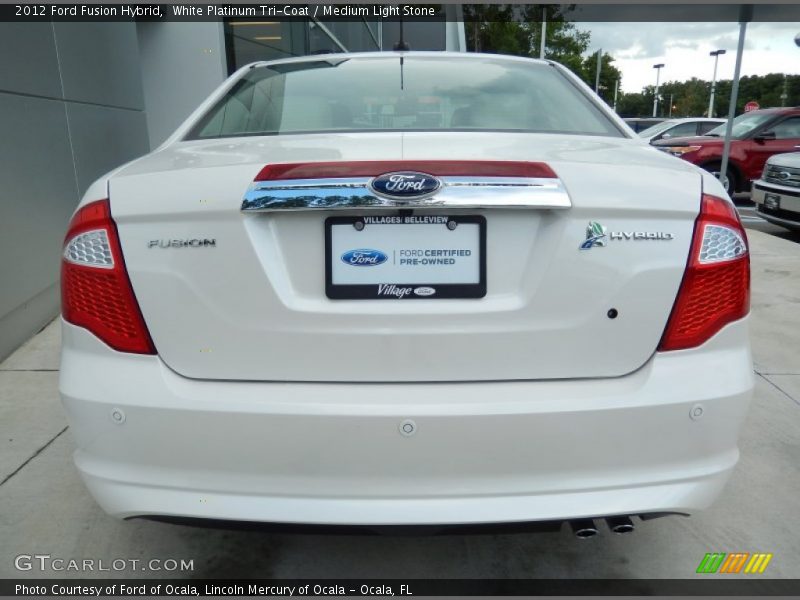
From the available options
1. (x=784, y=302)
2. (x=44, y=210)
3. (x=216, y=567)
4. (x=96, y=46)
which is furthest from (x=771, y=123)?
(x=216, y=567)

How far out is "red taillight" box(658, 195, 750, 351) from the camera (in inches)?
60.7

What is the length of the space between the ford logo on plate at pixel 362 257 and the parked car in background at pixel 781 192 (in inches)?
311

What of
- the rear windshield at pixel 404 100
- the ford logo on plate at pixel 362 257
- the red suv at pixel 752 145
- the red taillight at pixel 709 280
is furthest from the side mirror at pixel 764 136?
the ford logo on plate at pixel 362 257

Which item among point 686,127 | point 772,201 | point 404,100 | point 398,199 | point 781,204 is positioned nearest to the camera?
point 398,199

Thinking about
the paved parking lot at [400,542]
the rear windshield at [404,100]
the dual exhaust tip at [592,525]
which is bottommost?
the paved parking lot at [400,542]

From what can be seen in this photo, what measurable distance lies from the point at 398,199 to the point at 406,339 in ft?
1.07

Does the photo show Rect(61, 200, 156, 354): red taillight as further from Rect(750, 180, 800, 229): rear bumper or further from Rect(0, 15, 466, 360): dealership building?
Rect(750, 180, 800, 229): rear bumper

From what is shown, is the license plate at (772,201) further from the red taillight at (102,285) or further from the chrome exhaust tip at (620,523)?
the red taillight at (102,285)

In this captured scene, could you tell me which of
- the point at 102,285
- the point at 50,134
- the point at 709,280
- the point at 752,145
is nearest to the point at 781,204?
the point at 752,145

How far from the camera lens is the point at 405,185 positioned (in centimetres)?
146

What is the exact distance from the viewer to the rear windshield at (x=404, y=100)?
2.30 m

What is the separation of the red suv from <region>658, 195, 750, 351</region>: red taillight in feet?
34.9

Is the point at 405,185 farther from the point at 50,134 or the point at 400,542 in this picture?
the point at 50,134

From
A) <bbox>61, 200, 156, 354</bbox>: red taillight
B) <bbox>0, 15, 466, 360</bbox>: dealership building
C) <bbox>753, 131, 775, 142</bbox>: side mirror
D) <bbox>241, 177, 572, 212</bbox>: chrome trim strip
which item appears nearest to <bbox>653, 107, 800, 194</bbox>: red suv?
<bbox>753, 131, 775, 142</bbox>: side mirror
